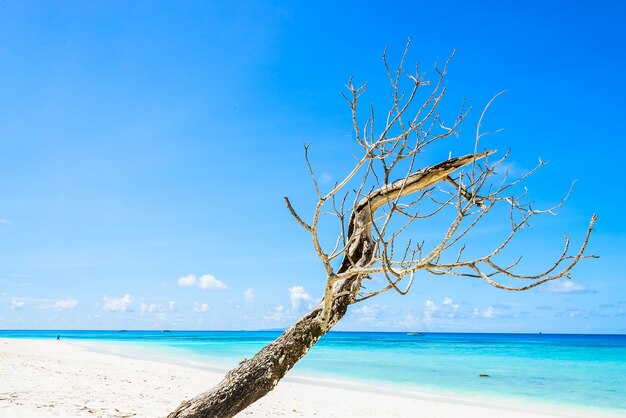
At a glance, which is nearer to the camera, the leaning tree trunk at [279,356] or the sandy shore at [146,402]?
the leaning tree trunk at [279,356]

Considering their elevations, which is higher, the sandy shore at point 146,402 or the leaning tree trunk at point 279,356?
the leaning tree trunk at point 279,356

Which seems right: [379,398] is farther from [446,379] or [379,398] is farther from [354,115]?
[354,115]

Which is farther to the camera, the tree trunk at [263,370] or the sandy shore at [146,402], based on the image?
the sandy shore at [146,402]

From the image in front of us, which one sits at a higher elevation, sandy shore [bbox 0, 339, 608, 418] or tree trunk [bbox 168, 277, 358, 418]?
tree trunk [bbox 168, 277, 358, 418]

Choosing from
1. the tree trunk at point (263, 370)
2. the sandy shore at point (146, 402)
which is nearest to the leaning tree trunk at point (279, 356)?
the tree trunk at point (263, 370)

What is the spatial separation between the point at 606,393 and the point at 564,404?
416 cm

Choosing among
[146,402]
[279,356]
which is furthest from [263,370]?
[146,402]

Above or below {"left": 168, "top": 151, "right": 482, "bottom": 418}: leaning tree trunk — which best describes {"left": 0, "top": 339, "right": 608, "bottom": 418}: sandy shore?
below

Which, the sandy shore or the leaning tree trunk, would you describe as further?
the sandy shore

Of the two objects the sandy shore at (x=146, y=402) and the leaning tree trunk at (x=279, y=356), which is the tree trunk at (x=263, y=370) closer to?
the leaning tree trunk at (x=279, y=356)

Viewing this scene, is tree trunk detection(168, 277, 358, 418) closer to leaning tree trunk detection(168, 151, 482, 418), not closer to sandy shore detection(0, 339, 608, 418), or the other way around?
leaning tree trunk detection(168, 151, 482, 418)

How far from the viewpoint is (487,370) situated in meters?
25.4

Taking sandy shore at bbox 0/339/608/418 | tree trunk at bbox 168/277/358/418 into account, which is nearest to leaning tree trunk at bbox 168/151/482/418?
tree trunk at bbox 168/277/358/418

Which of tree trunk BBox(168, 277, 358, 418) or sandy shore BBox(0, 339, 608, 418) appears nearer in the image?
tree trunk BBox(168, 277, 358, 418)
